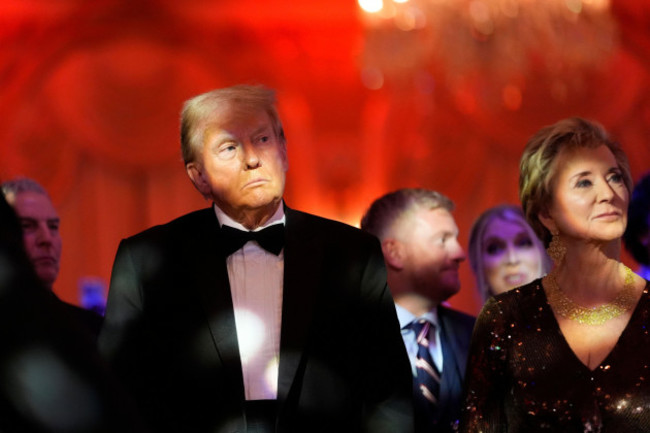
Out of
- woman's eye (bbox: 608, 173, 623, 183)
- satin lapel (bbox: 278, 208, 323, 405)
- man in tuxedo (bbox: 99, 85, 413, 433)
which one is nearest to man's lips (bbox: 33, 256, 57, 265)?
man in tuxedo (bbox: 99, 85, 413, 433)

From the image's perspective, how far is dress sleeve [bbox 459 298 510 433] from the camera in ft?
8.25

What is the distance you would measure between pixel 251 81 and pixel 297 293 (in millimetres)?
4030

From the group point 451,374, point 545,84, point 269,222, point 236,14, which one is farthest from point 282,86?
point 269,222

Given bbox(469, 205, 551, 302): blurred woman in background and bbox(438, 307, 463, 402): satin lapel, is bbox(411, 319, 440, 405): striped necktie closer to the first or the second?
bbox(438, 307, 463, 402): satin lapel

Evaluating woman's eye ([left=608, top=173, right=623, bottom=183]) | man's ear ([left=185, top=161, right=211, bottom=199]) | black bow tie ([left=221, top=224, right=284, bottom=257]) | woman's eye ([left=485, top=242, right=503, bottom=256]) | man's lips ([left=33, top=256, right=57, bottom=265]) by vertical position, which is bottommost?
woman's eye ([left=485, top=242, right=503, bottom=256])

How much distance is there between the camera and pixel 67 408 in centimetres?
112

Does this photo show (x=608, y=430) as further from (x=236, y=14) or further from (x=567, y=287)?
(x=236, y=14)

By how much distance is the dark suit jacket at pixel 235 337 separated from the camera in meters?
2.36

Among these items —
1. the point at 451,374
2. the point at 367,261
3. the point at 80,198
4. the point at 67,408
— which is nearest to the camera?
the point at 67,408

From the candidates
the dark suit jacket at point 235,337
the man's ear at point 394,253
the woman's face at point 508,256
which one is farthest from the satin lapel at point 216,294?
the woman's face at point 508,256

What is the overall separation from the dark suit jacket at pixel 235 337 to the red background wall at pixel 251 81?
3720mm

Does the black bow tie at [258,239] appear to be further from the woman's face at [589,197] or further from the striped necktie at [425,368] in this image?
the striped necktie at [425,368]

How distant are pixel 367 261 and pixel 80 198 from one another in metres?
4.08

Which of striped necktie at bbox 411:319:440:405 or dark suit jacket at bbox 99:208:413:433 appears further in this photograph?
striped necktie at bbox 411:319:440:405
